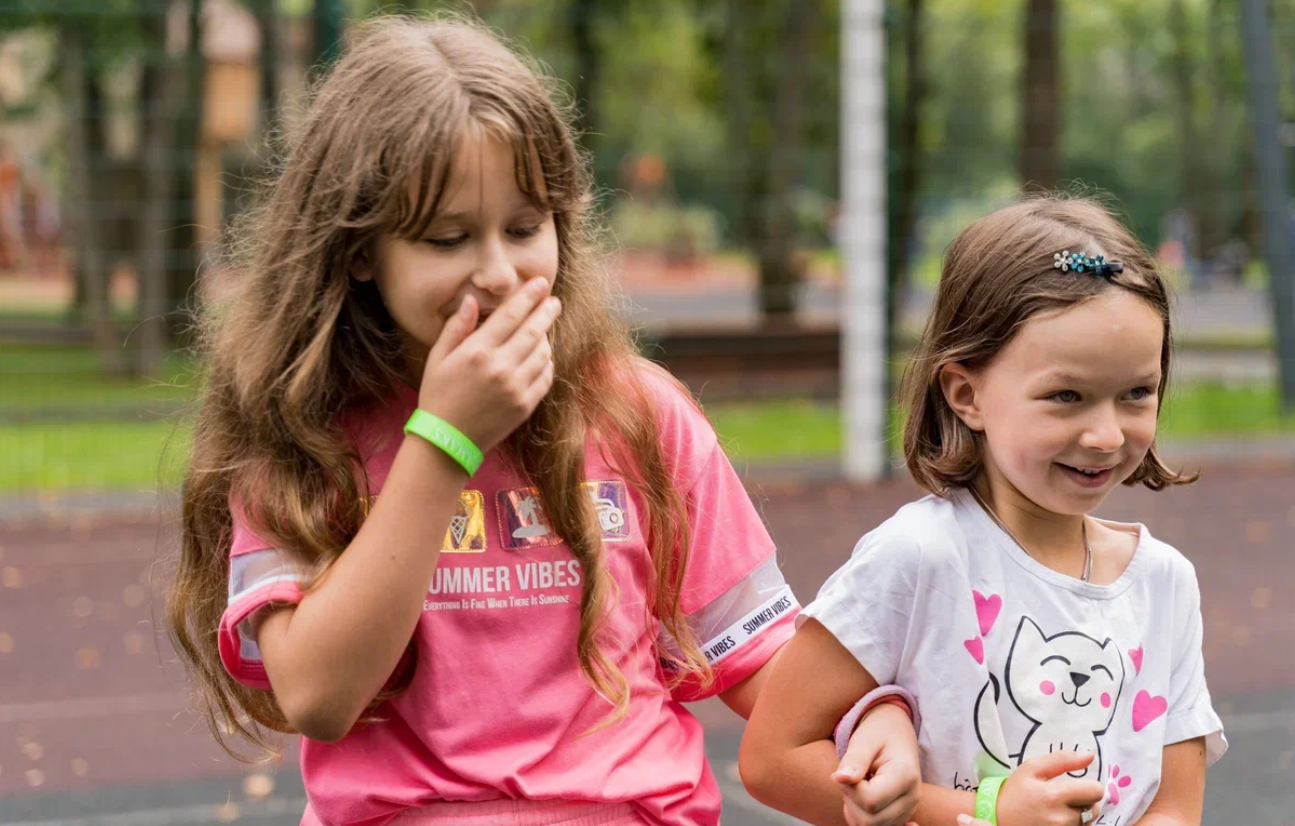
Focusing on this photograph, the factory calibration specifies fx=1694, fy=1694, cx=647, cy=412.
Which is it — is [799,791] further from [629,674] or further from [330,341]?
[330,341]

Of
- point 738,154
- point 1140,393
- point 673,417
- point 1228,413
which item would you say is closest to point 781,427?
Answer: point 1228,413

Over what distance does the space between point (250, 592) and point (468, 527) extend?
0.25 metres

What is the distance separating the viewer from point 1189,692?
6.12 ft

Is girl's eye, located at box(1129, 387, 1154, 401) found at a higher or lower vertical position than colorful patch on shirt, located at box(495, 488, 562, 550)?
higher

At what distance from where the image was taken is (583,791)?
1.86 meters

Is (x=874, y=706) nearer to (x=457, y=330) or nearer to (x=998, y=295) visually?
(x=998, y=295)

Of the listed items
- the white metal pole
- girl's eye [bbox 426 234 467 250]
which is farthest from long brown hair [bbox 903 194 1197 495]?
the white metal pole

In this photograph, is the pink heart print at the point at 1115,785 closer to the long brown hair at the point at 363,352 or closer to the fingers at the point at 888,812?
the fingers at the point at 888,812

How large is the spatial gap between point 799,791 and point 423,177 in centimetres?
77

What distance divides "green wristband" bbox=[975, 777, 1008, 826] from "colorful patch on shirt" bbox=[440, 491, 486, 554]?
1.96 feet

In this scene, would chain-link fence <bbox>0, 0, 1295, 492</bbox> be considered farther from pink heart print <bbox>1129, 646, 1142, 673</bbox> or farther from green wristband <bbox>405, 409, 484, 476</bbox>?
green wristband <bbox>405, 409, 484, 476</bbox>

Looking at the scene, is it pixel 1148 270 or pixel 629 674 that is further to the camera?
pixel 629 674

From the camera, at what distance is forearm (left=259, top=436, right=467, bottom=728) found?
1713 mm

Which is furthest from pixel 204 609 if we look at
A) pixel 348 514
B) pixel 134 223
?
pixel 134 223
